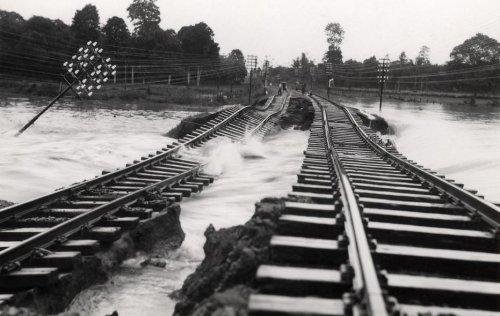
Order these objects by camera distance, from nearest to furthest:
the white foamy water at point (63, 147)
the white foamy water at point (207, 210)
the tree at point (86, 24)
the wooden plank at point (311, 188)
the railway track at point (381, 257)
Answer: the railway track at point (381, 257)
the white foamy water at point (207, 210)
the wooden plank at point (311, 188)
the white foamy water at point (63, 147)
the tree at point (86, 24)

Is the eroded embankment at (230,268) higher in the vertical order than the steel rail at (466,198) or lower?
lower

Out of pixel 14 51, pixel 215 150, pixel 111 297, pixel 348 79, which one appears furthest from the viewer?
pixel 348 79

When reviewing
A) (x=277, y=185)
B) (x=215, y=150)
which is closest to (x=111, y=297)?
(x=277, y=185)

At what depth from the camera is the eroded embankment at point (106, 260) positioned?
353 centimetres

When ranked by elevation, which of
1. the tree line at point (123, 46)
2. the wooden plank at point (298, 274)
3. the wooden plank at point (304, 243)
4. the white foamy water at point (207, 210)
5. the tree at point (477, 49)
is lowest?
the white foamy water at point (207, 210)

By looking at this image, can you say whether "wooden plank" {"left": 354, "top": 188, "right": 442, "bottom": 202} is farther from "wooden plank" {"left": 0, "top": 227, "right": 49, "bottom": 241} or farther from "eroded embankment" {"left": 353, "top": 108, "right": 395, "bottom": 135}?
"eroded embankment" {"left": 353, "top": 108, "right": 395, "bottom": 135}

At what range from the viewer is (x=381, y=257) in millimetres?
3414

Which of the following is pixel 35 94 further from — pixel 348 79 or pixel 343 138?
pixel 348 79

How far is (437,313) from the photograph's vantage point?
2576 mm

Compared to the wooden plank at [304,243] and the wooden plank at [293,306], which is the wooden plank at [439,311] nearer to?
the wooden plank at [293,306]

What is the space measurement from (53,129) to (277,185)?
12.5m

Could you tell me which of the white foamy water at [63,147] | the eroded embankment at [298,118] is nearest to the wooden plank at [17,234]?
the white foamy water at [63,147]

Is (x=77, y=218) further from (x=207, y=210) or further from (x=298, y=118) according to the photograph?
(x=298, y=118)

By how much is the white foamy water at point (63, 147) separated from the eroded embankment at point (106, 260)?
3.53 m
